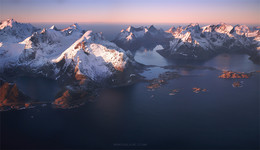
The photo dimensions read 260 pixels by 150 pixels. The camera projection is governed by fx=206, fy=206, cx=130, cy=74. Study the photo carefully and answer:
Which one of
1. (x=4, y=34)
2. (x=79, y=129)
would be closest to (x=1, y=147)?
(x=79, y=129)

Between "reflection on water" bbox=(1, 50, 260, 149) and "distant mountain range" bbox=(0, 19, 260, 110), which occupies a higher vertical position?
"distant mountain range" bbox=(0, 19, 260, 110)

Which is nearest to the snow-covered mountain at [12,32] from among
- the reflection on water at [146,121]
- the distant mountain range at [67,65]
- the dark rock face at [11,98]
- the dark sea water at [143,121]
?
the distant mountain range at [67,65]

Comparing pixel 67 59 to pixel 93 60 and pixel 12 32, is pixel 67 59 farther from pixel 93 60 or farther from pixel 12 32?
pixel 12 32

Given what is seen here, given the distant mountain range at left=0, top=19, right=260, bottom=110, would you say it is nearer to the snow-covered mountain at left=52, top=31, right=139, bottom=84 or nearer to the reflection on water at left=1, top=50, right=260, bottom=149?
the snow-covered mountain at left=52, top=31, right=139, bottom=84

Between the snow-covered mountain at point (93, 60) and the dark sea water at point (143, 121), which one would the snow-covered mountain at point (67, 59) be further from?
the dark sea water at point (143, 121)

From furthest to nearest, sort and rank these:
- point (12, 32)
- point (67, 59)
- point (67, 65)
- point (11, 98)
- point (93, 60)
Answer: point (12, 32) < point (67, 59) < point (93, 60) < point (67, 65) < point (11, 98)

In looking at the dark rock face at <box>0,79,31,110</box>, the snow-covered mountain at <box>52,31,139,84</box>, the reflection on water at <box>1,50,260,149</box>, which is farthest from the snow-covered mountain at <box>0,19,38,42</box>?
the dark rock face at <box>0,79,31,110</box>

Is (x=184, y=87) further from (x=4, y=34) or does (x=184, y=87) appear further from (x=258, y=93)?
(x=4, y=34)

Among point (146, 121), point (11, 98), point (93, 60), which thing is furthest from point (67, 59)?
point (146, 121)

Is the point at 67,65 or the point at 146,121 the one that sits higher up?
the point at 67,65
